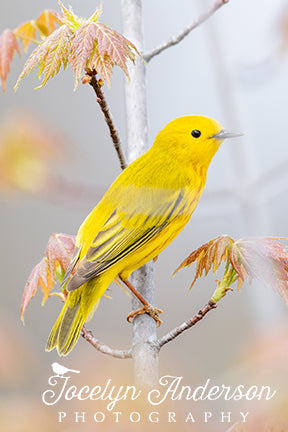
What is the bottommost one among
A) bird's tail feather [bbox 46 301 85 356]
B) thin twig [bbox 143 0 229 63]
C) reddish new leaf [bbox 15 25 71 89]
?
bird's tail feather [bbox 46 301 85 356]

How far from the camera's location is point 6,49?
185cm

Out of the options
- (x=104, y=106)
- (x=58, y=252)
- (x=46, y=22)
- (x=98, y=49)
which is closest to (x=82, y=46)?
(x=98, y=49)

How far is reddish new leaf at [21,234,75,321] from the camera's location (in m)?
1.64

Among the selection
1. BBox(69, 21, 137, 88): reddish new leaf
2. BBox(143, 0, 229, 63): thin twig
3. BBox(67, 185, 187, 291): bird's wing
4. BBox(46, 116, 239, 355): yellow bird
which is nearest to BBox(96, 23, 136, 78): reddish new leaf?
BBox(69, 21, 137, 88): reddish new leaf

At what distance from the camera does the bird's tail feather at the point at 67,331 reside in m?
1.68

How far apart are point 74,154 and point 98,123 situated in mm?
3502

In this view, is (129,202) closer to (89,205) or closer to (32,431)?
(89,205)

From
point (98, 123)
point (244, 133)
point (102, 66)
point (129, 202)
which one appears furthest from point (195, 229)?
point (102, 66)

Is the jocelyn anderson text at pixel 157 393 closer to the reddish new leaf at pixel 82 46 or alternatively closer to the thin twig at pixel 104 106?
the thin twig at pixel 104 106

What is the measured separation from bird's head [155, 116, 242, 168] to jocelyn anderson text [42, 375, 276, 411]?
29.1 inches

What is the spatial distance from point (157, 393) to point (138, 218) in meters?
0.57

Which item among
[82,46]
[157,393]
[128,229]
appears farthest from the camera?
[128,229]

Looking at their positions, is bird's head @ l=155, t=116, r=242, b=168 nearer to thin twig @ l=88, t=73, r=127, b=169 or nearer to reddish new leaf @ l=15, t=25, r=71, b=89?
thin twig @ l=88, t=73, r=127, b=169

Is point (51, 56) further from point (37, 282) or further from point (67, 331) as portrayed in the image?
point (67, 331)
